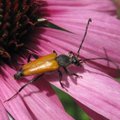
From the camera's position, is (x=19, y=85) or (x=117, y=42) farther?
(x=117, y=42)

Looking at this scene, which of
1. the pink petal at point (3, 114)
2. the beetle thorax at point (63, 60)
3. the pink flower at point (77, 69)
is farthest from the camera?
the beetle thorax at point (63, 60)

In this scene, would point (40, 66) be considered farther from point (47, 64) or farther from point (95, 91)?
point (95, 91)

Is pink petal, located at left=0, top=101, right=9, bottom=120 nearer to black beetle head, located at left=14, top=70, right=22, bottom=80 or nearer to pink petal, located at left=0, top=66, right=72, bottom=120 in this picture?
pink petal, located at left=0, top=66, right=72, bottom=120

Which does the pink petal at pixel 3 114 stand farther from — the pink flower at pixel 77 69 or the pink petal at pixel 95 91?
the pink petal at pixel 95 91

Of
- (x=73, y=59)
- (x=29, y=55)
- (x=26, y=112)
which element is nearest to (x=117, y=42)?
(x=73, y=59)

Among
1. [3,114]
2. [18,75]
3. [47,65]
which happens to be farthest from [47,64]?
[3,114]

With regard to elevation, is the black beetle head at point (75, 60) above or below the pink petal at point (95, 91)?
above

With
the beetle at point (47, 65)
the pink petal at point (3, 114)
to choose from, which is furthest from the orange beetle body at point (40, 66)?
the pink petal at point (3, 114)

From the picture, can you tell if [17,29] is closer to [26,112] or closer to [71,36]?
[71,36]

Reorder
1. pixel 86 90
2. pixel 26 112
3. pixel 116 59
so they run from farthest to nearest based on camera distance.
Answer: pixel 116 59 < pixel 86 90 < pixel 26 112
